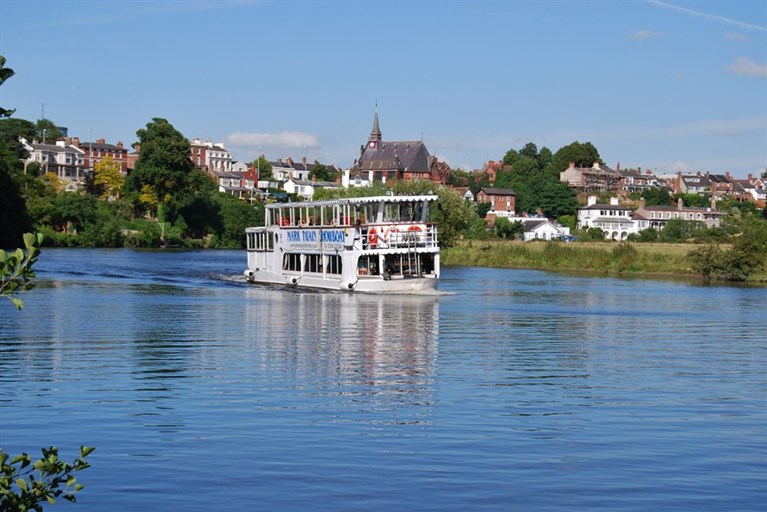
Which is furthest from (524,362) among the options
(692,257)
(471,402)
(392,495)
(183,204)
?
(183,204)

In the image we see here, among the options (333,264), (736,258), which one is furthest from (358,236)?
(736,258)

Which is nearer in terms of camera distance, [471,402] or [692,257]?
[471,402]

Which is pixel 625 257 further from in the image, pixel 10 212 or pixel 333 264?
pixel 10 212

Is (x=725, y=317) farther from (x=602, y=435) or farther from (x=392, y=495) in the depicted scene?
(x=392, y=495)

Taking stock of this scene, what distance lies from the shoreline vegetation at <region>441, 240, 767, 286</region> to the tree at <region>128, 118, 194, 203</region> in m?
41.1

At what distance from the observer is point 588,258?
329 feet

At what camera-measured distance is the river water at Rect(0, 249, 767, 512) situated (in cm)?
1652

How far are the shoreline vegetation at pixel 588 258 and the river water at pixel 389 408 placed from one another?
4717cm

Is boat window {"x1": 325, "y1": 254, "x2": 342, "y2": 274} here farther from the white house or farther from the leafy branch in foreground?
the white house

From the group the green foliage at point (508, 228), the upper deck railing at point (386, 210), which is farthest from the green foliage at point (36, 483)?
the green foliage at point (508, 228)

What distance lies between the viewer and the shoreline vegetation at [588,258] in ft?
308

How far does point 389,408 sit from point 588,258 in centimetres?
7929

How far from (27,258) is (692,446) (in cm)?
1408

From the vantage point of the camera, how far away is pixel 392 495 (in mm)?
16078
